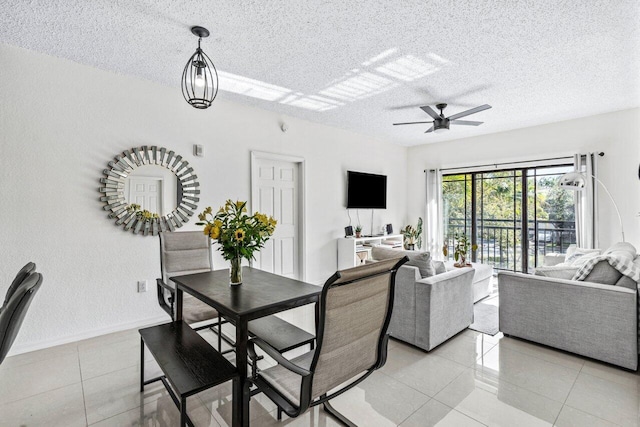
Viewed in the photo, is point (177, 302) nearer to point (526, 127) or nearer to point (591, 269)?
point (591, 269)

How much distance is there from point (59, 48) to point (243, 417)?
3.34 metres

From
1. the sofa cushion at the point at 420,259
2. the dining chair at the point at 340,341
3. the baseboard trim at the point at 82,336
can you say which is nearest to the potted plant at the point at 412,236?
the sofa cushion at the point at 420,259

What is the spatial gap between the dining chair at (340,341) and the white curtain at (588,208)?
445 cm

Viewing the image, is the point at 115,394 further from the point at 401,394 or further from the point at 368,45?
the point at 368,45

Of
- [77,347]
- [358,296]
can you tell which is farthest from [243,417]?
[77,347]

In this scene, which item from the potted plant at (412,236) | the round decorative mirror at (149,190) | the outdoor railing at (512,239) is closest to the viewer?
A: the round decorative mirror at (149,190)

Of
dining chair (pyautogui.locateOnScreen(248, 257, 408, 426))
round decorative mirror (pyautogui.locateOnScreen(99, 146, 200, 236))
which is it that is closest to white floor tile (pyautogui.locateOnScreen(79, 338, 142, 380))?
round decorative mirror (pyautogui.locateOnScreen(99, 146, 200, 236))

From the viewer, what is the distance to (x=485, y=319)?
135 inches

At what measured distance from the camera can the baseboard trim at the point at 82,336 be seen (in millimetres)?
2666

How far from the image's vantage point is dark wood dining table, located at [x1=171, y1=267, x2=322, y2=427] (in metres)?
1.47

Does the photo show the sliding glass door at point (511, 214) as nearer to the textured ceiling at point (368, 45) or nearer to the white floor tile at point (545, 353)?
the textured ceiling at point (368, 45)

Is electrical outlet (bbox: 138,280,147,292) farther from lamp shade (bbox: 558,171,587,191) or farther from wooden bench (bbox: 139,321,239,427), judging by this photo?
lamp shade (bbox: 558,171,587,191)

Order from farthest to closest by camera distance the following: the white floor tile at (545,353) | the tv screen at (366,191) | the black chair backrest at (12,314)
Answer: the tv screen at (366,191), the white floor tile at (545,353), the black chair backrest at (12,314)

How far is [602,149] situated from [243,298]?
5.36 metres
